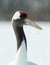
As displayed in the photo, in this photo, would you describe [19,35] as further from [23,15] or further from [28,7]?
[28,7]

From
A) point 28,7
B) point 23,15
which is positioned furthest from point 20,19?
point 28,7

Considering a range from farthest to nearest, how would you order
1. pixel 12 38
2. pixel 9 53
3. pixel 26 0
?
pixel 26 0 → pixel 12 38 → pixel 9 53

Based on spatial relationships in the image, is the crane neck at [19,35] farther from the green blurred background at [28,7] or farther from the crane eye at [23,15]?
the green blurred background at [28,7]

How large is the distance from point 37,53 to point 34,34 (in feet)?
1.17

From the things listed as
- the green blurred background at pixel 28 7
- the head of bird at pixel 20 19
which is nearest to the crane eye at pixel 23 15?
the head of bird at pixel 20 19

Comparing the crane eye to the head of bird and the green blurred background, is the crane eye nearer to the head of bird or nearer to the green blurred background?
the head of bird

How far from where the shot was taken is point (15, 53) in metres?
1.77

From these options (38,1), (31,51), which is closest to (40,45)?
(31,51)

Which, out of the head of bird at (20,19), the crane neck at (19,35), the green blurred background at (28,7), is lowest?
the green blurred background at (28,7)

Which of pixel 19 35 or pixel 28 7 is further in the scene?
pixel 28 7

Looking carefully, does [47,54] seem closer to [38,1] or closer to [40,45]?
[40,45]

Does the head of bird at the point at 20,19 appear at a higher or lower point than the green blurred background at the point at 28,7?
higher

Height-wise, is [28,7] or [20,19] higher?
[20,19]

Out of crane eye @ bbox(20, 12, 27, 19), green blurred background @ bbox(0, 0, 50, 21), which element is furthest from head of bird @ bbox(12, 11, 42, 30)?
green blurred background @ bbox(0, 0, 50, 21)
